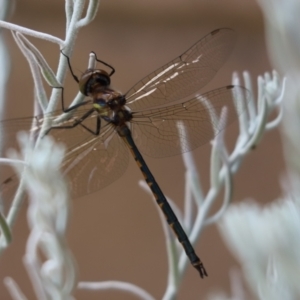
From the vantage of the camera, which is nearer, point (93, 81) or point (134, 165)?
point (93, 81)

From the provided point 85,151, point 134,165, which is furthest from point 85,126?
point 134,165

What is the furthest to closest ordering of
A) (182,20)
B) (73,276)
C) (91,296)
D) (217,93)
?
(182,20) → (91,296) → (217,93) → (73,276)

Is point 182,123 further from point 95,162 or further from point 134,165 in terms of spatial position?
point 134,165

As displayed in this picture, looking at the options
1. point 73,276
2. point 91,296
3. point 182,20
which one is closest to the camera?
point 73,276

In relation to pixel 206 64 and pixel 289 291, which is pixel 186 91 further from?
pixel 289 291

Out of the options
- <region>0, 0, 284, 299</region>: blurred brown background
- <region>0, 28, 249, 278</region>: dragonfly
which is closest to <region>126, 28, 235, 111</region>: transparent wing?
<region>0, 28, 249, 278</region>: dragonfly

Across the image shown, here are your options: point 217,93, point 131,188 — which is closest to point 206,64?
point 217,93
